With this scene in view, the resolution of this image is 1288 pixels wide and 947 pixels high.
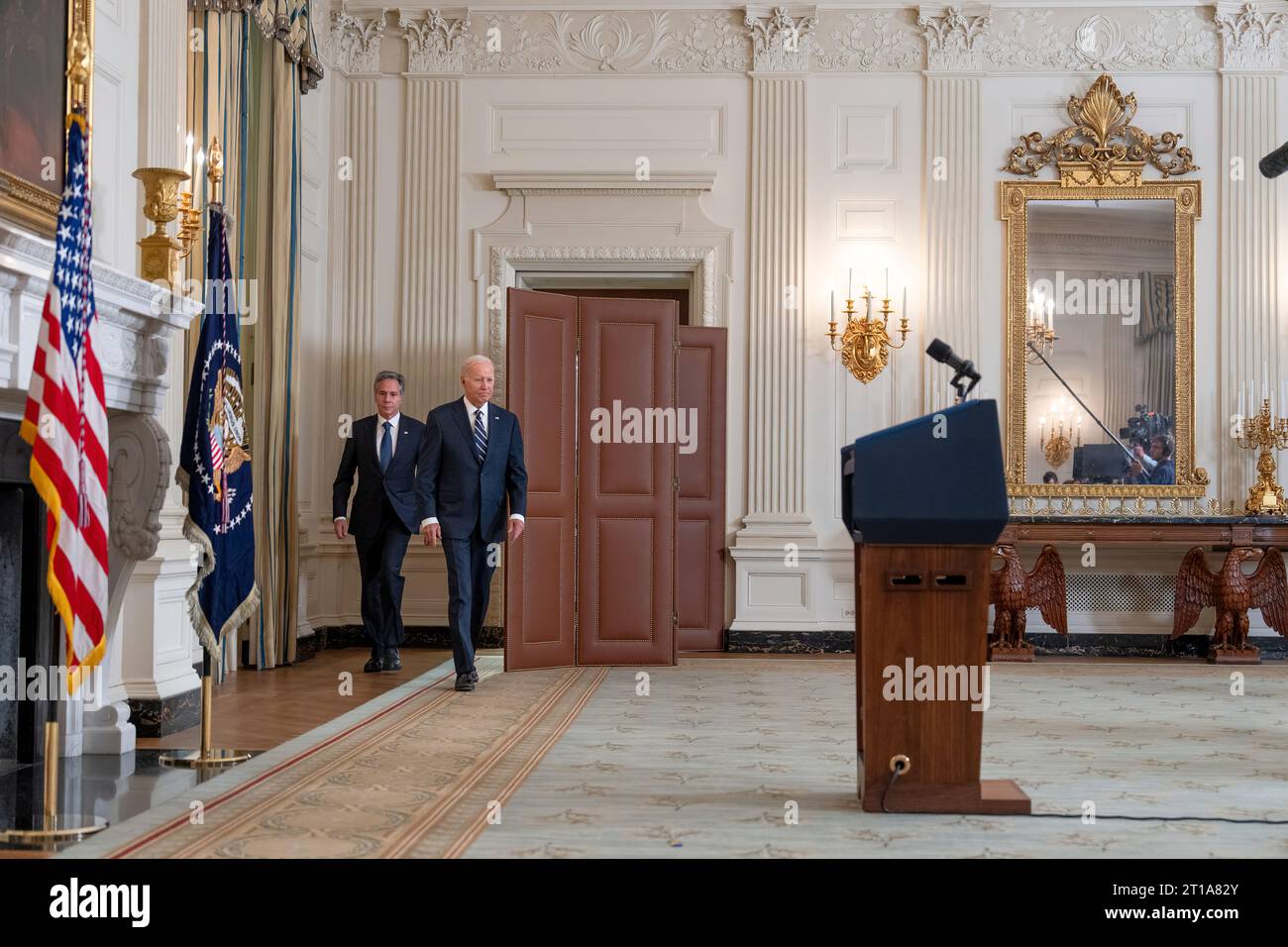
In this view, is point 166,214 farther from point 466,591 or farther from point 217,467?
point 466,591

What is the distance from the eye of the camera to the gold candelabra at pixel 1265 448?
7.96 m

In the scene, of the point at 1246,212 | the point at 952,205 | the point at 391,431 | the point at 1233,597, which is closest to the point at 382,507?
the point at 391,431

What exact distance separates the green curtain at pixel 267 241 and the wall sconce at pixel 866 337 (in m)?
3.49

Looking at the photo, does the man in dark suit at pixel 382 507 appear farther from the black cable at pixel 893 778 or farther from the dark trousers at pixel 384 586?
the black cable at pixel 893 778

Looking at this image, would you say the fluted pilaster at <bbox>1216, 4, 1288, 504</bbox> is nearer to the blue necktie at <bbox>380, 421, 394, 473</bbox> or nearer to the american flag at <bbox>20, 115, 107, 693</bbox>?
the blue necktie at <bbox>380, 421, 394, 473</bbox>

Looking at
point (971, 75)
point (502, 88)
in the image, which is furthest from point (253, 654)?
point (971, 75)

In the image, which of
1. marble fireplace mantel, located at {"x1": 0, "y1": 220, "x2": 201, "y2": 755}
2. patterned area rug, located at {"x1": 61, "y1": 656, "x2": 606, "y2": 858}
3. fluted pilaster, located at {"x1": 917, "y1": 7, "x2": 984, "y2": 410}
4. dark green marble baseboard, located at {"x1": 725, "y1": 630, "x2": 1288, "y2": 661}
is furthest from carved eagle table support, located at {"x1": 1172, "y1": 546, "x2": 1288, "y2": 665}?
marble fireplace mantel, located at {"x1": 0, "y1": 220, "x2": 201, "y2": 755}

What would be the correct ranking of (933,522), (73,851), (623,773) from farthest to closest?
(623,773), (933,522), (73,851)

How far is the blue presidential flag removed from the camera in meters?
4.44

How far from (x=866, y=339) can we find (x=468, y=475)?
3160 millimetres

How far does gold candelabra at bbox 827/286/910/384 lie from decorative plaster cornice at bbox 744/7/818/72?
161 centimetres
